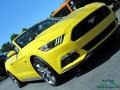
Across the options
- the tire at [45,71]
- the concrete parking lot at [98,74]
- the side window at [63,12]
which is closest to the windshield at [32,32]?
the tire at [45,71]

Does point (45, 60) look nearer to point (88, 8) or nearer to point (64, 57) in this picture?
point (64, 57)

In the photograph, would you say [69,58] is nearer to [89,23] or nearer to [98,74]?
[98,74]

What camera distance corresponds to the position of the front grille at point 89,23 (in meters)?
8.24

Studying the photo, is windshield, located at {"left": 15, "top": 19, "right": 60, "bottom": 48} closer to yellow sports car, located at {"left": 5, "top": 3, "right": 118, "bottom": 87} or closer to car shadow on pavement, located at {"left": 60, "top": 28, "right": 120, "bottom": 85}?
yellow sports car, located at {"left": 5, "top": 3, "right": 118, "bottom": 87}

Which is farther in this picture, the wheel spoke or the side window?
the side window

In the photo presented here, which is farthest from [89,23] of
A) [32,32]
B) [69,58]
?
[32,32]

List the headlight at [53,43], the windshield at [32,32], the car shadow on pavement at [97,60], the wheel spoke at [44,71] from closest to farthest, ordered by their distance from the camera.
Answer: the headlight at [53,43] < the wheel spoke at [44,71] < the car shadow on pavement at [97,60] < the windshield at [32,32]

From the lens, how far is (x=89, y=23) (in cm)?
850

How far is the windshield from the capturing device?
9.85 m

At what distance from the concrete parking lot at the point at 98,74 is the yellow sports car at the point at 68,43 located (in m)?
0.25

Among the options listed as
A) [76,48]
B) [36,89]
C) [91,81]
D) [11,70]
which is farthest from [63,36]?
[11,70]

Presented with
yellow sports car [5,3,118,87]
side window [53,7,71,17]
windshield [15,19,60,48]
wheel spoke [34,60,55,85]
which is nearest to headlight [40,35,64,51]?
yellow sports car [5,3,118,87]

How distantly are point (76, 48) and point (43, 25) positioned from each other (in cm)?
250

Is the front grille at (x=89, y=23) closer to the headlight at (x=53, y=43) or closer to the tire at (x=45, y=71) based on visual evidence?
the headlight at (x=53, y=43)
